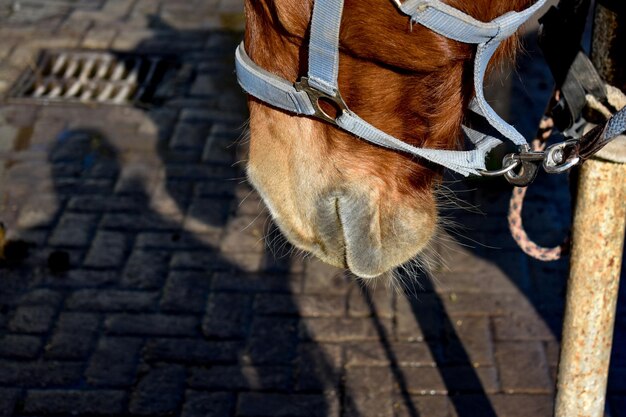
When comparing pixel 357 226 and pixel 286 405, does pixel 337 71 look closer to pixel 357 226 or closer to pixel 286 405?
pixel 357 226

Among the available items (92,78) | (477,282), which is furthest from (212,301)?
(92,78)

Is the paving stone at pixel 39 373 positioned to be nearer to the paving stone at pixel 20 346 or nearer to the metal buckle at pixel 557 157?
the paving stone at pixel 20 346

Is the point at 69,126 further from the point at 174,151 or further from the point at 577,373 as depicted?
the point at 577,373

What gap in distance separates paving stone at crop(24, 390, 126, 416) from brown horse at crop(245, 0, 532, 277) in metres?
1.55

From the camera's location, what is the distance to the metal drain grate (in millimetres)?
5453

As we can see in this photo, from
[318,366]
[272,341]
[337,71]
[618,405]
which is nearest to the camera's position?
[337,71]

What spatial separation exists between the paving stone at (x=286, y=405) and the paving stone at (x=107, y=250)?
108 centimetres

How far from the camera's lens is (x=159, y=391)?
11.7 feet

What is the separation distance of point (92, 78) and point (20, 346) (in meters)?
2.37

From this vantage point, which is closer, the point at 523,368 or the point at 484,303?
the point at 523,368

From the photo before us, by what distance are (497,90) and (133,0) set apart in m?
2.81

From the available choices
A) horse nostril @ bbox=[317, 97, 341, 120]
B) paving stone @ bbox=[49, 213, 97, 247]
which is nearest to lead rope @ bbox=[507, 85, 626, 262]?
horse nostril @ bbox=[317, 97, 341, 120]

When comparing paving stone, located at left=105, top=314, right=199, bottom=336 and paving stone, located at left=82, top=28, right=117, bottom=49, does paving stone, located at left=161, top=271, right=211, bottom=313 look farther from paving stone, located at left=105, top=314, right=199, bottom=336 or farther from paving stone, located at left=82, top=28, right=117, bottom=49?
paving stone, located at left=82, top=28, right=117, bottom=49

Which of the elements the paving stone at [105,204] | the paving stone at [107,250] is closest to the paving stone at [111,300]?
the paving stone at [107,250]
